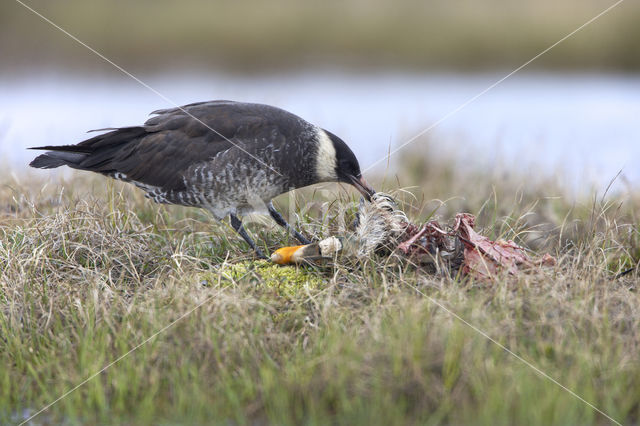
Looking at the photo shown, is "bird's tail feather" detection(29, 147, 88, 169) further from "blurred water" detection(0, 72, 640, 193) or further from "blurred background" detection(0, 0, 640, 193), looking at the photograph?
"blurred background" detection(0, 0, 640, 193)

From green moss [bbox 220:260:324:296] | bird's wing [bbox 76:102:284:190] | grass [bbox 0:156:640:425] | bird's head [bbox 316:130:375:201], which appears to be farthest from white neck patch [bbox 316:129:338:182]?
green moss [bbox 220:260:324:296]

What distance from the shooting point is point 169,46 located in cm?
1596

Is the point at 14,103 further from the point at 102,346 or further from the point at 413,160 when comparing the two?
the point at 102,346

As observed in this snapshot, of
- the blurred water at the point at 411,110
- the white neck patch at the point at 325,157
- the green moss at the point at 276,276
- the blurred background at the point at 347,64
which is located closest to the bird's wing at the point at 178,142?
the white neck patch at the point at 325,157

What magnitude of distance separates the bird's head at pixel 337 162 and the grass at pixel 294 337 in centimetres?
56

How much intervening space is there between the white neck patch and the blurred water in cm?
308

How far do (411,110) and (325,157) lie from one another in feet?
24.3

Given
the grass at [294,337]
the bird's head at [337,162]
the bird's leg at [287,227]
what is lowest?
the grass at [294,337]

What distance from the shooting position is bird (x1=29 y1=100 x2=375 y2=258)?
535cm

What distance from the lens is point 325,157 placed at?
5445mm

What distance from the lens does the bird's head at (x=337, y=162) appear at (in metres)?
5.43

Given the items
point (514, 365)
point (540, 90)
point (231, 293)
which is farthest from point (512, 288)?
point (540, 90)

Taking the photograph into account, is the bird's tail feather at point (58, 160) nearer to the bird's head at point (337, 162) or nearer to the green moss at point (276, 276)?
the green moss at point (276, 276)

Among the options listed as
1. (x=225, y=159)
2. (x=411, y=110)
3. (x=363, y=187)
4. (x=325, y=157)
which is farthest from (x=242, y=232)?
(x=411, y=110)
